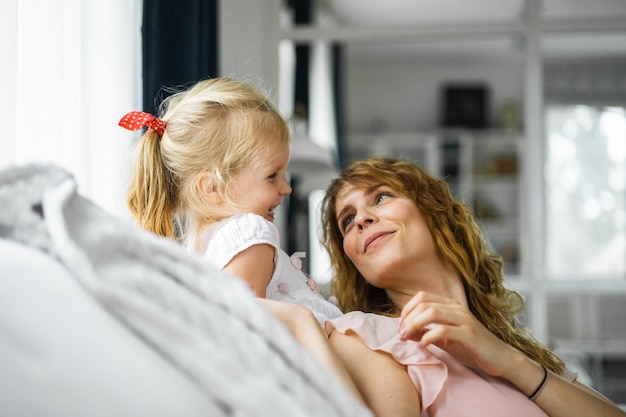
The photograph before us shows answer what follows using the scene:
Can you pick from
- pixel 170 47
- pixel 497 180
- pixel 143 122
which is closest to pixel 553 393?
pixel 143 122

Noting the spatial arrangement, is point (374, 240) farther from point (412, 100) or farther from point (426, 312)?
point (412, 100)

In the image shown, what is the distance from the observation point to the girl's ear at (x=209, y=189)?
4.90 feet

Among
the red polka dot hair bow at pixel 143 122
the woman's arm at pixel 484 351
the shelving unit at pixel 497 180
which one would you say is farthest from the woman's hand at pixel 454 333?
the shelving unit at pixel 497 180

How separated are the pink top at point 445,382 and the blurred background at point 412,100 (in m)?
0.56

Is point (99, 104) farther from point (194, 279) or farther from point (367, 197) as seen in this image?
point (194, 279)

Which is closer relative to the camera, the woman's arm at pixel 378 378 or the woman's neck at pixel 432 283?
the woman's arm at pixel 378 378

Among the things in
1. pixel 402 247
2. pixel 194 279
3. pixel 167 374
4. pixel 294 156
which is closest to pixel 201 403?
pixel 167 374

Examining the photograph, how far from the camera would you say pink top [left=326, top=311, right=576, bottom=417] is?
118 centimetres

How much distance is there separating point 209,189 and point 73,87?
413 mm

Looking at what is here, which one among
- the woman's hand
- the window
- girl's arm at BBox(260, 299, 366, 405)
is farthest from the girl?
the window

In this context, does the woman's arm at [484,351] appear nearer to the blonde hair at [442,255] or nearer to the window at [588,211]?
the blonde hair at [442,255]

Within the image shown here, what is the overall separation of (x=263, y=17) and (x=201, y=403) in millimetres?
3383

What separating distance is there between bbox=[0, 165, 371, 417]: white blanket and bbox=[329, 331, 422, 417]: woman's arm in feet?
1.35

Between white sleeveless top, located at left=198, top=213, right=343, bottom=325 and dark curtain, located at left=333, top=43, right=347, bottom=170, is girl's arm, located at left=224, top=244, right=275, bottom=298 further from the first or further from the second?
dark curtain, located at left=333, top=43, right=347, bottom=170
